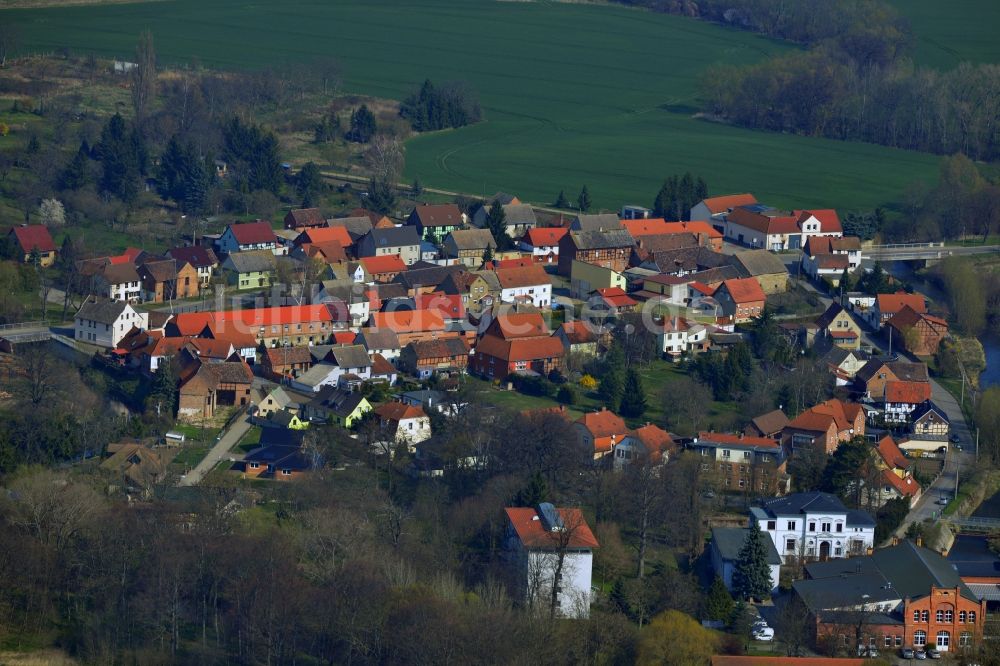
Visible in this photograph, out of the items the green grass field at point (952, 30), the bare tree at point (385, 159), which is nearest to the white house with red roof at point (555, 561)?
the bare tree at point (385, 159)

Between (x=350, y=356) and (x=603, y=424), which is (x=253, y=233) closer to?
(x=350, y=356)

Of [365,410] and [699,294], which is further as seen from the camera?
[699,294]

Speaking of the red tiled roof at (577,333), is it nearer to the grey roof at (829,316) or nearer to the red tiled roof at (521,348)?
the red tiled roof at (521,348)

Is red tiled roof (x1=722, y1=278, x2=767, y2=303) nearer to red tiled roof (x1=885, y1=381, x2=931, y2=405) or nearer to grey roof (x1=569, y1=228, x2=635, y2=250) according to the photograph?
grey roof (x1=569, y1=228, x2=635, y2=250)

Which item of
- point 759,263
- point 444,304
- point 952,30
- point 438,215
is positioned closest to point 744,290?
point 759,263

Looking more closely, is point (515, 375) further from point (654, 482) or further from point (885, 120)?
point (885, 120)

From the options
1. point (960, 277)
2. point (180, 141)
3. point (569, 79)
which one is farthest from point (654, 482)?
point (569, 79)
